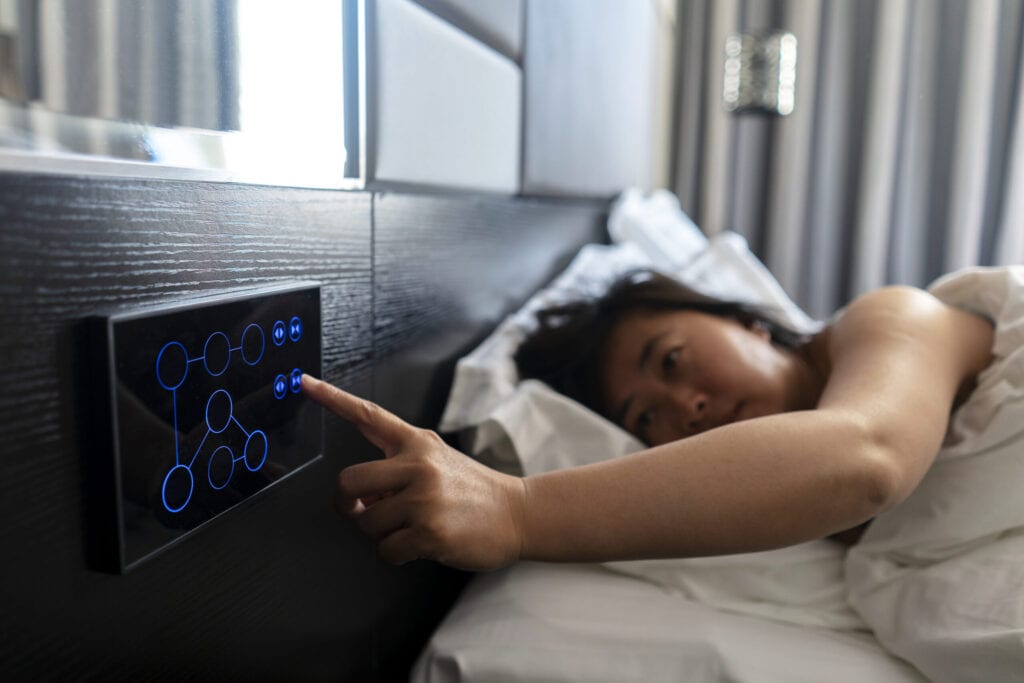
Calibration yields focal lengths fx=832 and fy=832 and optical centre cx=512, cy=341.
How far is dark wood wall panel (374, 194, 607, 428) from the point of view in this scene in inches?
26.5

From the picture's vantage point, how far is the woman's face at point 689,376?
94cm

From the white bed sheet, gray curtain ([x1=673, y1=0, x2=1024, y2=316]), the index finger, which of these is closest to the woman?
the index finger

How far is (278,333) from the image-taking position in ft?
1.57

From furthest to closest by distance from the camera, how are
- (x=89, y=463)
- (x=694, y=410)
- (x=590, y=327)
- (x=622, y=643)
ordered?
(x=590, y=327) → (x=694, y=410) → (x=622, y=643) → (x=89, y=463)

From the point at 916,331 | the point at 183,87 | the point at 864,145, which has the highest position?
the point at 864,145

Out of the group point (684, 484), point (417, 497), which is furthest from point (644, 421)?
point (417, 497)

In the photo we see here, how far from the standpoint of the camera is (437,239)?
2.55ft

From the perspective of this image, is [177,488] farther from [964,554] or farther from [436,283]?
[964,554]

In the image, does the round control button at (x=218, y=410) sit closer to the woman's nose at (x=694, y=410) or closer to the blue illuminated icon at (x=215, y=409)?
the blue illuminated icon at (x=215, y=409)

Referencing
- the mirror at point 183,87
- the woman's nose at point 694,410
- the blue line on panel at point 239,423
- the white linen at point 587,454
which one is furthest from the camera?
the woman's nose at point 694,410

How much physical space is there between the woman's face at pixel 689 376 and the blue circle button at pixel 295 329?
0.54 meters

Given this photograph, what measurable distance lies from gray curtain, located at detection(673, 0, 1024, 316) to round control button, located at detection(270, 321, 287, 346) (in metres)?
2.19

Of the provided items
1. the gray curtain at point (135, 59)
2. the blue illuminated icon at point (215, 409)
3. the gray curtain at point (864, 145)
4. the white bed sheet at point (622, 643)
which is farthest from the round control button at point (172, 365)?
the gray curtain at point (864, 145)

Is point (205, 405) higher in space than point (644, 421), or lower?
higher
